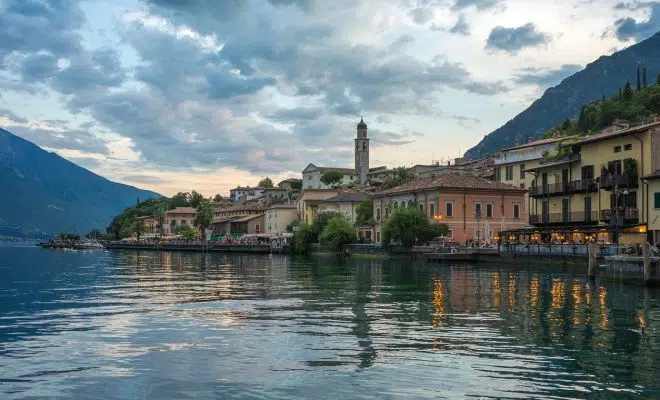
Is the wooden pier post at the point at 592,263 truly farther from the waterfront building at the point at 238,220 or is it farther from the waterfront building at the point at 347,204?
the waterfront building at the point at 238,220

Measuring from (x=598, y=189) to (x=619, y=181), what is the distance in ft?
12.6

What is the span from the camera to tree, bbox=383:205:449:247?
3263 inches

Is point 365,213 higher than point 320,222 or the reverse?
higher

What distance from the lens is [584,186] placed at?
210 ft

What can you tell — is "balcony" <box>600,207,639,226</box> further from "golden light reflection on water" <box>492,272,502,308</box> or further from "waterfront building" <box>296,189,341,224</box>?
"waterfront building" <box>296,189,341,224</box>

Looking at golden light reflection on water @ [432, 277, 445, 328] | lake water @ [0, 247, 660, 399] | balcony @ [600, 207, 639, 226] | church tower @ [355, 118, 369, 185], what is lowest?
lake water @ [0, 247, 660, 399]

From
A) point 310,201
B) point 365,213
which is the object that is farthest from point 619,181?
point 310,201

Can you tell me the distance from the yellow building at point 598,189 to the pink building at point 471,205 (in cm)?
1359

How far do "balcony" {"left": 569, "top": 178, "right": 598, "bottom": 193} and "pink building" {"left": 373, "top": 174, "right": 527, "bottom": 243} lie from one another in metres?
18.2

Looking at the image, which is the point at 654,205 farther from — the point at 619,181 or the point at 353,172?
the point at 353,172

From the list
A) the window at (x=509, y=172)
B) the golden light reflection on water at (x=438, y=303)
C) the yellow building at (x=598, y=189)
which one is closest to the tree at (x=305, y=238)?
the window at (x=509, y=172)

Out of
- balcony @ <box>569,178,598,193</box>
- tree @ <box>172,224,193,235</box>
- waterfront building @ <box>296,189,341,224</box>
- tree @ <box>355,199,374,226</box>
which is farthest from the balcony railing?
tree @ <box>172,224,193,235</box>

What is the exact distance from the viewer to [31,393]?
15.4 meters

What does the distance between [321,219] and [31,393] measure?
95.6 metres
